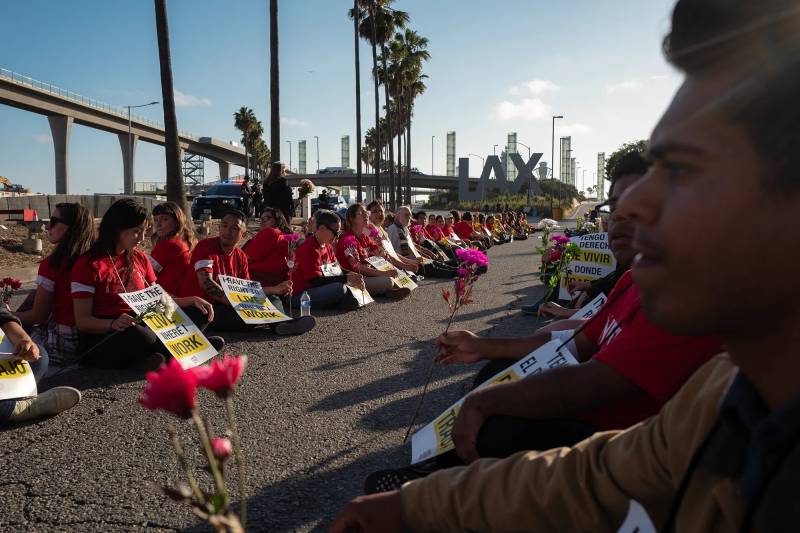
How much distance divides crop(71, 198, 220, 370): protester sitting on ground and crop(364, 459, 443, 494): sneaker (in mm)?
3143

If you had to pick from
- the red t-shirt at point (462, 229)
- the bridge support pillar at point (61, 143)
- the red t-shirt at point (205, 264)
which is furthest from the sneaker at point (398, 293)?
the bridge support pillar at point (61, 143)

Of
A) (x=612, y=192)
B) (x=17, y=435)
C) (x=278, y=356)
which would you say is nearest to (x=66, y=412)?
(x=17, y=435)

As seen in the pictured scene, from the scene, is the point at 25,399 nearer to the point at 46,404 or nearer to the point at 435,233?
the point at 46,404

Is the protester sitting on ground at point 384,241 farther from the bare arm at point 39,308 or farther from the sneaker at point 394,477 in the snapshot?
the sneaker at point 394,477

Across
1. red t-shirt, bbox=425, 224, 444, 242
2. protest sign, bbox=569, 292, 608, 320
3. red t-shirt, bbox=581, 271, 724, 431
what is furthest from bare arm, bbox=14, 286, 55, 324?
red t-shirt, bbox=425, 224, 444, 242

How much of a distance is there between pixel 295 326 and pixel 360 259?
117 inches

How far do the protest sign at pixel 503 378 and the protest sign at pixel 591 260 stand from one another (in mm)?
4766

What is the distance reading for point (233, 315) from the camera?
6840 millimetres

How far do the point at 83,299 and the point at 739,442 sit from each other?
4878mm

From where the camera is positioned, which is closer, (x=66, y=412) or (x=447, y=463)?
(x=447, y=463)

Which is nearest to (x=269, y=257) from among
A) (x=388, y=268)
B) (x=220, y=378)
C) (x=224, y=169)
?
(x=388, y=268)

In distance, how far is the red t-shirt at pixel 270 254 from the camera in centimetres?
824

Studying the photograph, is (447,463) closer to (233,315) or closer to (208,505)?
(208,505)

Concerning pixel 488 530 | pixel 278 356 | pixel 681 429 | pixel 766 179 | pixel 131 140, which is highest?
pixel 131 140
